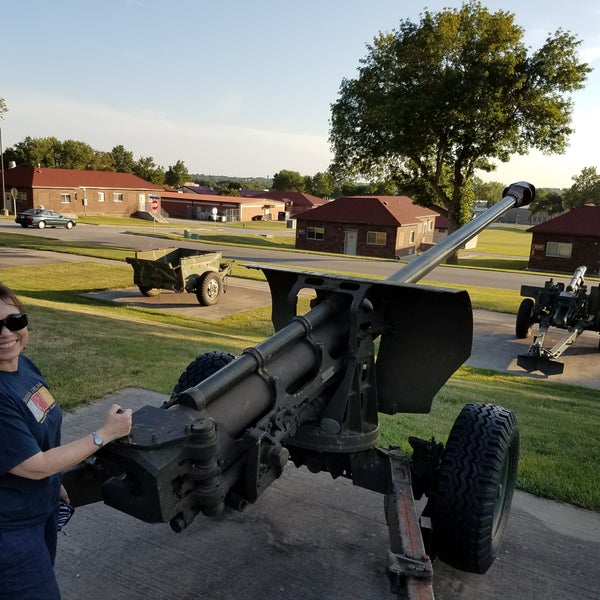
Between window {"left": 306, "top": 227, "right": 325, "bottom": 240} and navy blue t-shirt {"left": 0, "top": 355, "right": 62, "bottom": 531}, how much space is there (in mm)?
38529

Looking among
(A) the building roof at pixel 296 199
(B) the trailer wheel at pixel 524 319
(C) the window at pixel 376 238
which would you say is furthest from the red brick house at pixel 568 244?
(A) the building roof at pixel 296 199

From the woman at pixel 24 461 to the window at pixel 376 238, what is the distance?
37.5 metres

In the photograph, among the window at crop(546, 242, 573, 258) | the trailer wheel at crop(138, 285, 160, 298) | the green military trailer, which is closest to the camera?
the green military trailer

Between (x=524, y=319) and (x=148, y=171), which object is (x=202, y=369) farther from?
(x=148, y=171)

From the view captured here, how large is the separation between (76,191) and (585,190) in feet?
220

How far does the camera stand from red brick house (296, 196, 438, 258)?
127ft

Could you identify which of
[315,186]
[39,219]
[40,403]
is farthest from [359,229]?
[315,186]

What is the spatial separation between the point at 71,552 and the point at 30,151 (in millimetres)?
72287

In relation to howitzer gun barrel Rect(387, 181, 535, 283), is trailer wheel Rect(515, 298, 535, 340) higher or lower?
lower

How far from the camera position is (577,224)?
114 feet

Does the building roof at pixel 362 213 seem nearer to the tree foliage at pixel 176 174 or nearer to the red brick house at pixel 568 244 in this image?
the red brick house at pixel 568 244

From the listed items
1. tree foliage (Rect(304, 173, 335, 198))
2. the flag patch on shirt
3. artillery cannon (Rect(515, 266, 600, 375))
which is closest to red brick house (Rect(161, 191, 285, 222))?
tree foliage (Rect(304, 173, 335, 198))

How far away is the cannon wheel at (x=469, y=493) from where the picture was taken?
9.61ft

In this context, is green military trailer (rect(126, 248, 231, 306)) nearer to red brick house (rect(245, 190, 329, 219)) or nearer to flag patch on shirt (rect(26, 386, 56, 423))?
flag patch on shirt (rect(26, 386, 56, 423))
